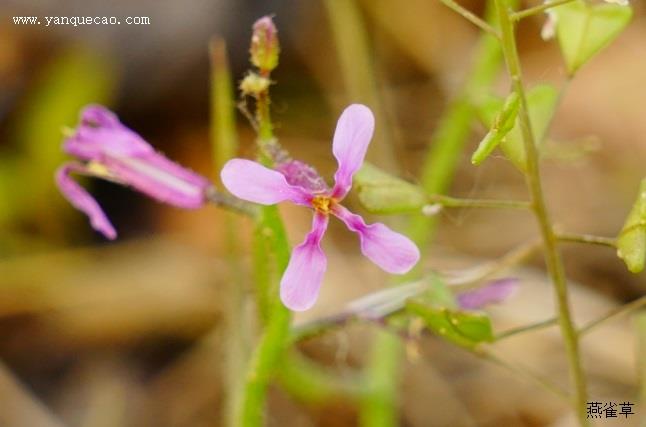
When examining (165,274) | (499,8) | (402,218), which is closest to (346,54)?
(402,218)

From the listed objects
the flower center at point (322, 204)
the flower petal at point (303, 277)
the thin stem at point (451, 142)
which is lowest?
the flower petal at point (303, 277)

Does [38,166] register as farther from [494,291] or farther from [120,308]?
[494,291]

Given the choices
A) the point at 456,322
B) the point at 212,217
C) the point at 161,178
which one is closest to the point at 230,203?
the point at 161,178

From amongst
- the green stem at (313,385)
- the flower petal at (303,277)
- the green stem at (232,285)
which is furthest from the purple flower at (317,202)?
the green stem at (313,385)

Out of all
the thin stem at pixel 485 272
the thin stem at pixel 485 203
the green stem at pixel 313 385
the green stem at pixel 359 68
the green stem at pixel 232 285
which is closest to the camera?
the thin stem at pixel 485 203

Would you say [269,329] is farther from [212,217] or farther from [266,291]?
[212,217]

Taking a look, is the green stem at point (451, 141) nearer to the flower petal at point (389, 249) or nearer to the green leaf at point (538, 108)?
the green leaf at point (538, 108)
